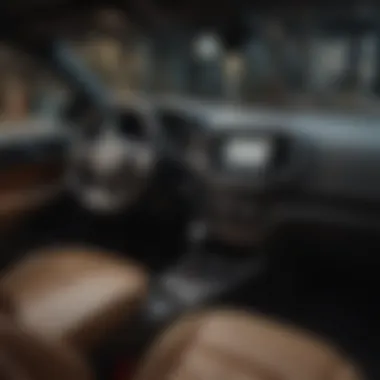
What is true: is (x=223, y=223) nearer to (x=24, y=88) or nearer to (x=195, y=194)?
(x=195, y=194)

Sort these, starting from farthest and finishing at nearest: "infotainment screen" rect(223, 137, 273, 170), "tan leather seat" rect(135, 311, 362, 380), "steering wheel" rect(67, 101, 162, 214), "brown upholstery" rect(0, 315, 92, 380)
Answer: "steering wheel" rect(67, 101, 162, 214) < "infotainment screen" rect(223, 137, 273, 170) < "tan leather seat" rect(135, 311, 362, 380) < "brown upholstery" rect(0, 315, 92, 380)

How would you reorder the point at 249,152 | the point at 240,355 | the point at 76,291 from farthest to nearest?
the point at 76,291 < the point at 249,152 < the point at 240,355

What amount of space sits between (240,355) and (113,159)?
18.9 inches

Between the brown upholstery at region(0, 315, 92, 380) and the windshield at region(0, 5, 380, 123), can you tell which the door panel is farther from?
the brown upholstery at region(0, 315, 92, 380)

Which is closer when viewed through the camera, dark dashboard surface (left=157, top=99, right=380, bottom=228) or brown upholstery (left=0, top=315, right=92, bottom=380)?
brown upholstery (left=0, top=315, right=92, bottom=380)

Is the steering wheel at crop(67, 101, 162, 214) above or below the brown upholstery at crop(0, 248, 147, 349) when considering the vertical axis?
above

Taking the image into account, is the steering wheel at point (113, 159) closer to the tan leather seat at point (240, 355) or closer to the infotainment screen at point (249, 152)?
the infotainment screen at point (249, 152)

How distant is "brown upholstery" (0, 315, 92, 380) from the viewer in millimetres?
768

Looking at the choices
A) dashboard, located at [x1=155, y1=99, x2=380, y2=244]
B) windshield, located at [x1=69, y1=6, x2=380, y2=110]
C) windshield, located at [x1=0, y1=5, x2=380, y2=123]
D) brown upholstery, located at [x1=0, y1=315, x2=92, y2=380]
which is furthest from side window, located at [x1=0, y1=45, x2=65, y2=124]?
brown upholstery, located at [x1=0, y1=315, x2=92, y2=380]

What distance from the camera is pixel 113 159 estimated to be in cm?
126

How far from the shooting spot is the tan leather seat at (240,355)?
3.09 feet

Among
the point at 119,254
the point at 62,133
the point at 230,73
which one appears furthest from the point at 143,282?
the point at 230,73

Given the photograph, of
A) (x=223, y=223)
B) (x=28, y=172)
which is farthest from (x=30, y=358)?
(x=28, y=172)

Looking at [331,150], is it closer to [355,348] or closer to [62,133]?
[355,348]
